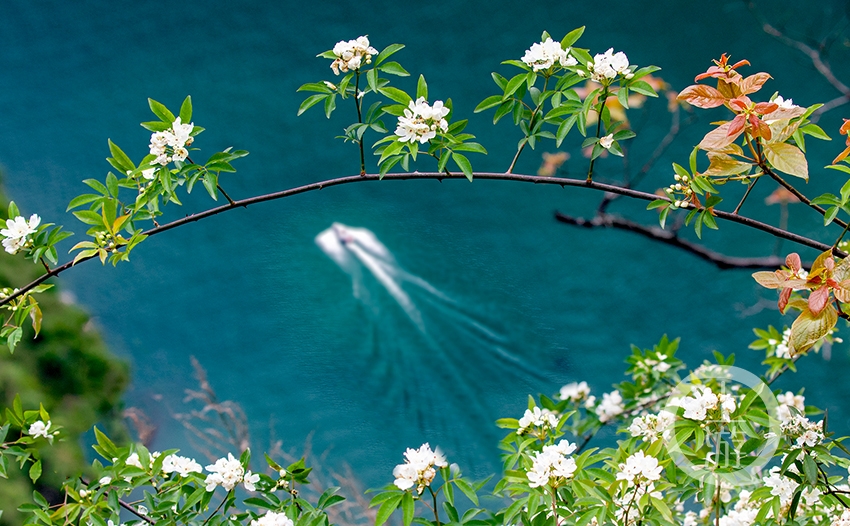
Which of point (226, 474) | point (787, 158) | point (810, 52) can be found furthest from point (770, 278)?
point (810, 52)

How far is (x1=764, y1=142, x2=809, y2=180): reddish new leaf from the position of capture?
827mm

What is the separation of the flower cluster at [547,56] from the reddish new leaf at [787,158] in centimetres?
29

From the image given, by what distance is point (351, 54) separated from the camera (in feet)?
3.13

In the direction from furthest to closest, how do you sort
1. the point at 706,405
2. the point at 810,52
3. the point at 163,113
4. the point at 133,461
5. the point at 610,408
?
the point at 810,52 < the point at 610,408 < the point at 133,461 < the point at 163,113 < the point at 706,405

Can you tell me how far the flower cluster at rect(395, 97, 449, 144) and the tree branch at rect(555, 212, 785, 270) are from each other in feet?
4.08

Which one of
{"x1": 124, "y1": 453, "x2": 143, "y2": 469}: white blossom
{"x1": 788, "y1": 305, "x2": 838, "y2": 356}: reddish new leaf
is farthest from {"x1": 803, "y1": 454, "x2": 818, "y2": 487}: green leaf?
{"x1": 124, "y1": 453, "x2": 143, "y2": 469}: white blossom

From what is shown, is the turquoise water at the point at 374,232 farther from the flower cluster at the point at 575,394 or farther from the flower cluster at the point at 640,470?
the flower cluster at the point at 640,470

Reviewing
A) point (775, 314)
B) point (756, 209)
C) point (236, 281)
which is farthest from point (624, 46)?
point (236, 281)

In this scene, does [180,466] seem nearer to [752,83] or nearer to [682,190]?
[682,190]

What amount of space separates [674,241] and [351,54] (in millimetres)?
1520

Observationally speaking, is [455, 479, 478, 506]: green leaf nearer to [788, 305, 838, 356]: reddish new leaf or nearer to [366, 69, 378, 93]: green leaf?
[788, 305, 838, 356]: reddish new leaf

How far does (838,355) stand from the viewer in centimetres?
211

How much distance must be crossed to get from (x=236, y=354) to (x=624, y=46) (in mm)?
→ 1579

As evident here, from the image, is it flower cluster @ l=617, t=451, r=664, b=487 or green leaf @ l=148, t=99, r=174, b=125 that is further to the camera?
green leaf @ l=148, t=99, r=174, b=125
